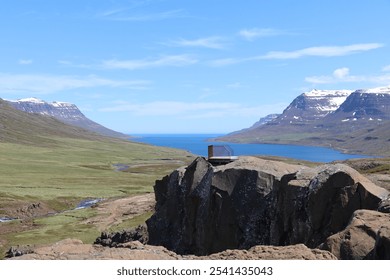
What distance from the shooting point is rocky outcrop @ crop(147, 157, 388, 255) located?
→ 116 ft

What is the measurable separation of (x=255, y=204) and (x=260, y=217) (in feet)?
4.44

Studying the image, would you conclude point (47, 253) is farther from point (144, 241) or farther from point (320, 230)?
point (144, 241)

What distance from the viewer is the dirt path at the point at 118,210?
9069 centimetres

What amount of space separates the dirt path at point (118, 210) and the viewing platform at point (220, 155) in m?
39.1

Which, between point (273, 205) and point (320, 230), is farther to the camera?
point (273, 205)

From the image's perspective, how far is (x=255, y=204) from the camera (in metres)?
43.3

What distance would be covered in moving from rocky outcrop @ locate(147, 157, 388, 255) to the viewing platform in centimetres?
127

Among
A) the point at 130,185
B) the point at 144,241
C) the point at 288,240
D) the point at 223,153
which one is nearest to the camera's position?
the point at 288,240

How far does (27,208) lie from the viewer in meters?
111

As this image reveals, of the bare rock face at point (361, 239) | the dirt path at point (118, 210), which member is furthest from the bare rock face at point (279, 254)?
the dirt path at point (118, 210)

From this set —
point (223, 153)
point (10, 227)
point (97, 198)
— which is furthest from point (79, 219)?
point (223, 153)

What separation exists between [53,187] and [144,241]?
102251 mm

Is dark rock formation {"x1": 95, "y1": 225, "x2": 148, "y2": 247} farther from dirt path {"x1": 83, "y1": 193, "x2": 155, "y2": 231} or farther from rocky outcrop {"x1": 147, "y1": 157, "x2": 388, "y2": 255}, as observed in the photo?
dirt path {"x1": 83, "y1": 193, "x2": 155, "y2": 231}

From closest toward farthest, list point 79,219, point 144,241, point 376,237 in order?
point 376,237
point 144,241
point 79,219
